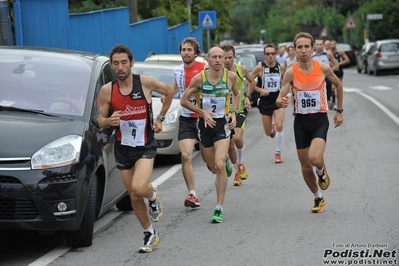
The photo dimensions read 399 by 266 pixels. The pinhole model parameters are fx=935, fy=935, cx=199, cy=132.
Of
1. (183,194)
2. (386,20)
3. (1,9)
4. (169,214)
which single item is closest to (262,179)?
(183,194)

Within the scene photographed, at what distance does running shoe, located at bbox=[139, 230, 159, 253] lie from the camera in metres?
7.93

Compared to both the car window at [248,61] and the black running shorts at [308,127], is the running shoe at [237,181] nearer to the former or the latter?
the black running shorts at [308,127]

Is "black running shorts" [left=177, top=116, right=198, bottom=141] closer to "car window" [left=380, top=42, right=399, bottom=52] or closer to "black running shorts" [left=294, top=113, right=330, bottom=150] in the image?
"black running shorts" [left=294, top=113, right=330, bottom=150]

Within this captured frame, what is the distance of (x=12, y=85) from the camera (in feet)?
28.5

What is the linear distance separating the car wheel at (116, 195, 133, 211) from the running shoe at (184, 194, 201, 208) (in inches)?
24.8

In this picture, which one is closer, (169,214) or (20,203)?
(20,203)

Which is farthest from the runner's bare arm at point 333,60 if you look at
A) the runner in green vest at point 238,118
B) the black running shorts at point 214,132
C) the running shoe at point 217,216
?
the running shoe at point 217,216

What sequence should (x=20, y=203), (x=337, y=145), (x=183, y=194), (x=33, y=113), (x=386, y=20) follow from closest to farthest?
(x=20, y=203), (x=33, y=113), (x=183, y=194), (x=337, y=145), (x=386, y=20)

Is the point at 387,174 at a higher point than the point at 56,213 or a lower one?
lower

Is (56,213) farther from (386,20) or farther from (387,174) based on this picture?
(386,20)

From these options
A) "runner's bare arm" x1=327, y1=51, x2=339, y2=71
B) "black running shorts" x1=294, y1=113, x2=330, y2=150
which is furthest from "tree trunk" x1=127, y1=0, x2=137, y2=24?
"black running shorts" x1=294, y1=113, x2=330, y2=150

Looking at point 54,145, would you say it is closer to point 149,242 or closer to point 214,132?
point 149,242

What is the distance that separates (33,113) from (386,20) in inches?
2109

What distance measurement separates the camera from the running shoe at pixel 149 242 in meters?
7.93
